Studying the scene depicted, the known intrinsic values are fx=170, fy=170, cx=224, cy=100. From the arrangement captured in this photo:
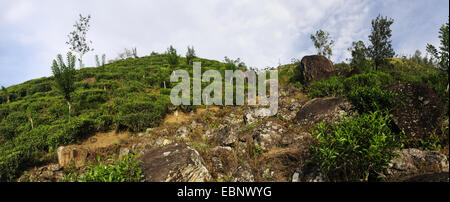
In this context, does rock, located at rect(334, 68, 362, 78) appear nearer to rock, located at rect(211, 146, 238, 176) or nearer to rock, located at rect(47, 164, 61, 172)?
rock, located at rect(211, 146, 238, 176)

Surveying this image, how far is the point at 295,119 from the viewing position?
780cm

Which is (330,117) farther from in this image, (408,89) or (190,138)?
(190,138)

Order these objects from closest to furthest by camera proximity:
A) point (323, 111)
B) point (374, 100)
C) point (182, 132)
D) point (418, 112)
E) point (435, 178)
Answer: point (435, 178)
point (418, 112)
point (374, 100)
point (323, 111)
point (182, 132)

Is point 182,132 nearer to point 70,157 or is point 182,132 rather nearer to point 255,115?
point 255,115

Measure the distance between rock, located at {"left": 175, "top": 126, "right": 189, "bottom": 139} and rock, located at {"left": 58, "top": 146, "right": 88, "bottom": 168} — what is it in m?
4.00

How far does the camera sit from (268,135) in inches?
249

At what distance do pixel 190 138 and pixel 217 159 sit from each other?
3.84 metres

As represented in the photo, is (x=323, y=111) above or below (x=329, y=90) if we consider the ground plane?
below

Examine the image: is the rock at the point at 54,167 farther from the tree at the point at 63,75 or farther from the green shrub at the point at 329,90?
the green shrub at the point at 329,90

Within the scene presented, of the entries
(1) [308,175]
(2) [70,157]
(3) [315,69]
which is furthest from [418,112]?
(2) [70,157]

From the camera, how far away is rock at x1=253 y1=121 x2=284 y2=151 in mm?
6052

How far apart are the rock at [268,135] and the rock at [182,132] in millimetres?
4143

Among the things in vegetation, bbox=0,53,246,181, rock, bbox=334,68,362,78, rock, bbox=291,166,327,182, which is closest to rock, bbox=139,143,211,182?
rock, bbox=291,166,327,182

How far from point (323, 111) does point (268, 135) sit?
8.71 ft
